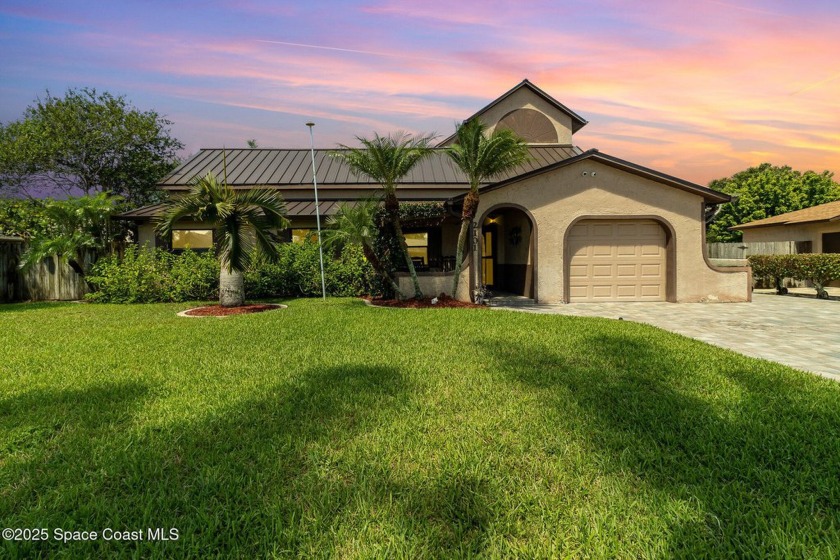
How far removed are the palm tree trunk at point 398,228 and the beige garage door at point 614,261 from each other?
5.04 m

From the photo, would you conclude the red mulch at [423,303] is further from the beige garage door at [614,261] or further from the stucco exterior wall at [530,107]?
the stucco exterior wall at [530,107]

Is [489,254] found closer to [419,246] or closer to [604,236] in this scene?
[419,246]

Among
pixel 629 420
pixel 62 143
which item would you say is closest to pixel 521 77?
pixel 629 420

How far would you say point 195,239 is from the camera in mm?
17250

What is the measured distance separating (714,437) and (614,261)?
10.7 metres

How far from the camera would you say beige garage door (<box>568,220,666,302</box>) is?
1311cm

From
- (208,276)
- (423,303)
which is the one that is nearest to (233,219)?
(208,276)

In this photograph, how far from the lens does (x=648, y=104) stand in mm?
11500

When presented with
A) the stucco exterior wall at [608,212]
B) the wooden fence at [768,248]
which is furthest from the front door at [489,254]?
the wooden fence at [768,248]

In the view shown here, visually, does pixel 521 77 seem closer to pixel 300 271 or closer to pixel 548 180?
pixel 548 180

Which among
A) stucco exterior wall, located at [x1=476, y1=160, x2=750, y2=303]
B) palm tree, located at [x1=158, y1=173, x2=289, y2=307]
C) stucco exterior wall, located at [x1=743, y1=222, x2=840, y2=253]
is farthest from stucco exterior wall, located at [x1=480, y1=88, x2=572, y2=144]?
palm tree, located at [x1=158, y1=173, x2=289, y2=307]

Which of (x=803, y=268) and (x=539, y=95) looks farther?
(x=539, y=95)

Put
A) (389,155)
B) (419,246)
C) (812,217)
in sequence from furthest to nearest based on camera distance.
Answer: (812,217) < (419,246) < (389,155)

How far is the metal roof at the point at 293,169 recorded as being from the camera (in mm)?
17750
